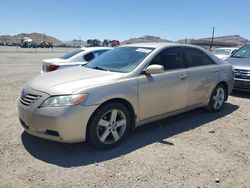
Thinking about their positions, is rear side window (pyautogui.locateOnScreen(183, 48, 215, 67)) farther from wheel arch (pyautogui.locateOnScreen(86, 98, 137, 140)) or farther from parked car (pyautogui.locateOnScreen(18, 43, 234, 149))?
wheel arch (pyautogui.locateOnScreen(86, 98, 137, 140))

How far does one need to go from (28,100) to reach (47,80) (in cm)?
44

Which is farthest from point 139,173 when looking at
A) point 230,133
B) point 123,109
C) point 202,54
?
point 202,54

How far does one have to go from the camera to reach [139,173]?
11.6 feet

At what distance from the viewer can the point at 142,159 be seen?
393 cm

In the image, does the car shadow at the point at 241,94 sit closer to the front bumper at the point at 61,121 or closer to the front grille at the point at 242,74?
the front grille at the point at 242,74

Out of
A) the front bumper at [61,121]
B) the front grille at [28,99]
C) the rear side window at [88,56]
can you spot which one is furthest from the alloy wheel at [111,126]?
the rear side window at [88,56]

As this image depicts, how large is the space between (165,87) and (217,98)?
2.08 meters

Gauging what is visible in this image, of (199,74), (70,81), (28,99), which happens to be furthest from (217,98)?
(28,99)

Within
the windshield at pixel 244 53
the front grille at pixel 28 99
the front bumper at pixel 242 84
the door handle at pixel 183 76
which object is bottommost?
the front bumper at pixel 242 84

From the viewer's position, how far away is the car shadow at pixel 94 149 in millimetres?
3895

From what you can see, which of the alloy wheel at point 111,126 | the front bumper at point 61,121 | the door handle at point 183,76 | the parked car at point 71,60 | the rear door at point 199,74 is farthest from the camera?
the parked car at point 71,60

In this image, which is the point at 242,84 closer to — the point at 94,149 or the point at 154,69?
the point at 154,69

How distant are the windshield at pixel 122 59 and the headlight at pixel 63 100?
1.07m

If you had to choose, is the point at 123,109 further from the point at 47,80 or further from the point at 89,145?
the point at 47,80
